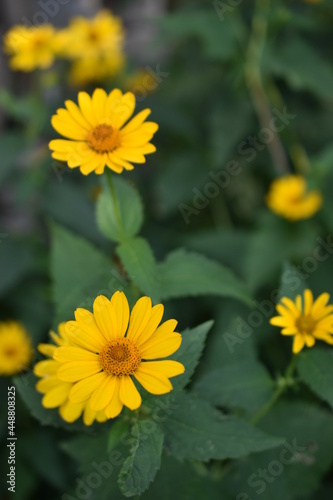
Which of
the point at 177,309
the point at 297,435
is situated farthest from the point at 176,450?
the point at 177,309

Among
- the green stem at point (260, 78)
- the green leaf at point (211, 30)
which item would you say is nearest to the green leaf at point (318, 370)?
the green stem at point (260, 78)

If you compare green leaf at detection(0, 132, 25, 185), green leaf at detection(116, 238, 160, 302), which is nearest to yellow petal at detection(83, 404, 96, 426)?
green leaf at detection(116, 238, 160, 302)

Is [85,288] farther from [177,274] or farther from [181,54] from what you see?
[181,54]

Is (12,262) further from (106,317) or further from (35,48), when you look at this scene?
(106,317)

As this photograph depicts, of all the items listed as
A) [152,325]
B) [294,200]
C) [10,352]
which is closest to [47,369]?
[152,325]

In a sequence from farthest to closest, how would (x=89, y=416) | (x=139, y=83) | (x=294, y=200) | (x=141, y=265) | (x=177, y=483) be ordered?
(x=139, y=83) → (x=294, y=200) → (x=177, y=483) → (x=141, y=265) → (x=89, y=416)

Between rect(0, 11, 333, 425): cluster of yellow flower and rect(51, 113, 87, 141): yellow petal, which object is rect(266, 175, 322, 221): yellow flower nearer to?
rect(0, 11, 333, 425): cluster of yellow flower

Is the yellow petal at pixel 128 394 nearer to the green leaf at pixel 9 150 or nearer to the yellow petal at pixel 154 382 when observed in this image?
the yellow petal at pixel 154 382
